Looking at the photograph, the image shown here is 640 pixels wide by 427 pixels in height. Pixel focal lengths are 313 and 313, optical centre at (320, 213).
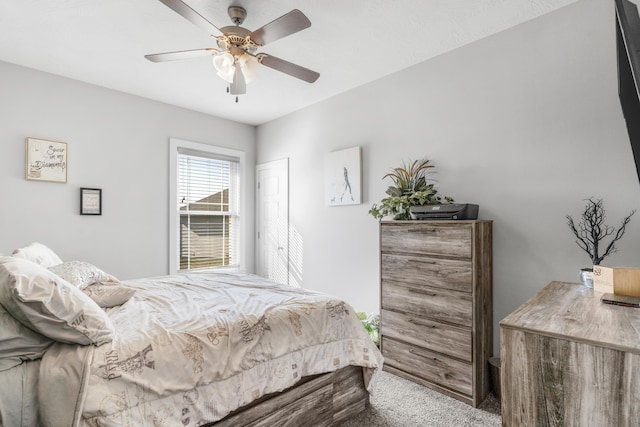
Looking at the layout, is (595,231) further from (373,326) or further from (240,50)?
(240,50)

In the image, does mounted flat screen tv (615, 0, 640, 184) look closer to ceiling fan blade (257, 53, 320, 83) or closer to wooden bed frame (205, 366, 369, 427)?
ceiling fan blade (257, 53, 320, 83)

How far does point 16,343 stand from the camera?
1105mm

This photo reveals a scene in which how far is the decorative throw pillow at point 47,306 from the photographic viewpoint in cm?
111

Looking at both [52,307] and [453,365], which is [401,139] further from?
[52,307]

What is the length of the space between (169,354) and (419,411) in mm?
1653

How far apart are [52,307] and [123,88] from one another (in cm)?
305

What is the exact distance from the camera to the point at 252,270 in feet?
15.4

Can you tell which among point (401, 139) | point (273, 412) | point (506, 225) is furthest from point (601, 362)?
point (401, 139)

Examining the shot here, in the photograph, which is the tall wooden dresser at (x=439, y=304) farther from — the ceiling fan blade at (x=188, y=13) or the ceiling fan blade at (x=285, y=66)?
the ceiling fan blade at (x=188, y=13)

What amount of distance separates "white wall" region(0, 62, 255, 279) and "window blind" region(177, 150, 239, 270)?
0.24m

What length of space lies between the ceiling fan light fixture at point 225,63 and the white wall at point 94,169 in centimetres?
203

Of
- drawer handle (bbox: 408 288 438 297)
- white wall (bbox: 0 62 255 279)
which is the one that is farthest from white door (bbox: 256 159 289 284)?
drawer handle (bbox: 408 288 438 297)

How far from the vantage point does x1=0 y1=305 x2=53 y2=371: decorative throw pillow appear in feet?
3.53

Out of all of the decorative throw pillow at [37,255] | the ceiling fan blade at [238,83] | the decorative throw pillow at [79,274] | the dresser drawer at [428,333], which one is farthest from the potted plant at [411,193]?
the decorative throw pillow at [37,255]
